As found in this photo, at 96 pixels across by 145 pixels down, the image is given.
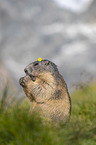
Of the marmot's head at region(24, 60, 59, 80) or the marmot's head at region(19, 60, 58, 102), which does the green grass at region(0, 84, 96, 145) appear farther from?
the marmot's head at region(24, 60, 59, 80)

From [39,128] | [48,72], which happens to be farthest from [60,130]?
[48,72]

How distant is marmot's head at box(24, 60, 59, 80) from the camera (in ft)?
15.0

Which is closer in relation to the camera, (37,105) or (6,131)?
(6,131)

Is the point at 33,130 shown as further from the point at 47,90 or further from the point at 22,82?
the point at 22,82

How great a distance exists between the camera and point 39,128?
3695mm

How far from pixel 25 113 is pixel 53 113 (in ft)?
2.80

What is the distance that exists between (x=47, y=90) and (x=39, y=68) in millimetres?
445

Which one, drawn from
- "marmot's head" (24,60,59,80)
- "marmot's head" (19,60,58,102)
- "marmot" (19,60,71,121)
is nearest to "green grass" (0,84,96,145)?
"marmot" (19,60,71,121)

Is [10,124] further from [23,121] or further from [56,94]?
[56,94]

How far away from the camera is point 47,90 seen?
458cm

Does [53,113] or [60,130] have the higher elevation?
[53,113]

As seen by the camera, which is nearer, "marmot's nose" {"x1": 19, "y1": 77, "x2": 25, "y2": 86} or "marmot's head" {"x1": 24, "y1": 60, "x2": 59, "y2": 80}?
"marmot's head" {"x1": 24, "y1": 60, "x2": 59, "y2": 80}

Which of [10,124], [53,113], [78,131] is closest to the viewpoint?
[10,124]

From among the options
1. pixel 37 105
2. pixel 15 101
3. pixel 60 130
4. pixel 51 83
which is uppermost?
pixel 51 83
